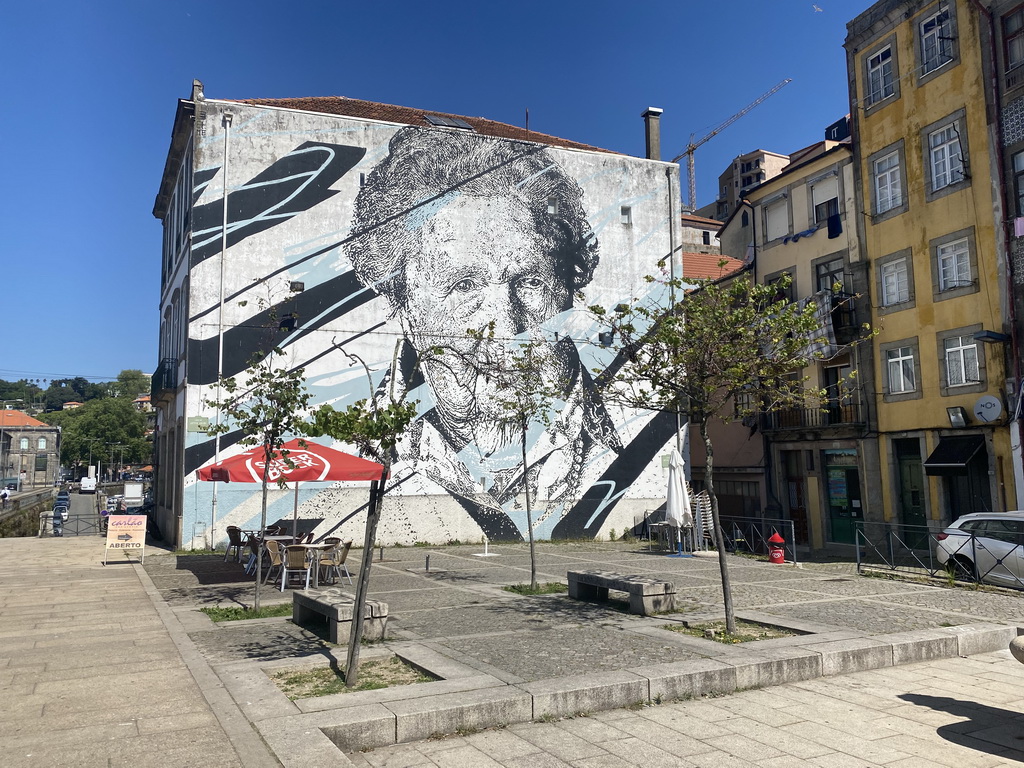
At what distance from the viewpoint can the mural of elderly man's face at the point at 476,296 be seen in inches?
971

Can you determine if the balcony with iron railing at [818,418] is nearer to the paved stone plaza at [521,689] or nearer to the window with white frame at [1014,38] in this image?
the window with white frame at [1014,38]

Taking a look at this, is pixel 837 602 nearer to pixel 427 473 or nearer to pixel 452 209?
pixel 427 473

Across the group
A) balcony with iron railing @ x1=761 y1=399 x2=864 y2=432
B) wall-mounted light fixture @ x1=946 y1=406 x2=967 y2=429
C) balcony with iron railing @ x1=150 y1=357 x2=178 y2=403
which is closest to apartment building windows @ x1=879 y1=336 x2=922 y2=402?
balcony with iron railing @ x1=761 y1=399 x2=864 y2=432

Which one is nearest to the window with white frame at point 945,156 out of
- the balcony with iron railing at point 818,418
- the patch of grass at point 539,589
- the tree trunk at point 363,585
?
the balcony with iron railing at point 818,418

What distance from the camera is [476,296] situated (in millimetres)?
25469

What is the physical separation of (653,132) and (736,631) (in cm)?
2450

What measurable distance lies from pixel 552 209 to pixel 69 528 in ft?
75.4

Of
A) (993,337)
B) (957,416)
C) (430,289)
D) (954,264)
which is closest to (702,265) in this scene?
(954,264)

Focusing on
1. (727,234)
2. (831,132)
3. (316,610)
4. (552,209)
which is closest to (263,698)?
(316,610)

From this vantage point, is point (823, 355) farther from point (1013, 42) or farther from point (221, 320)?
point (221, 320)

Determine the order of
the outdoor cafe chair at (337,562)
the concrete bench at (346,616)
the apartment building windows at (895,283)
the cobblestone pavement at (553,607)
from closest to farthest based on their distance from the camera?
the cobblestone pavement at (553,607), the concrete bench at (346,616), the outdoor cafe chair at (337,562), the apartment building windows at (895,283)

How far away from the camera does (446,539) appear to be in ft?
79.0

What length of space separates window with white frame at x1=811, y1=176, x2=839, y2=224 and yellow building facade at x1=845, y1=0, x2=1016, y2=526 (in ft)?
3.78

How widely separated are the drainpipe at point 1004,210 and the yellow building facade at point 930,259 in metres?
0.25
